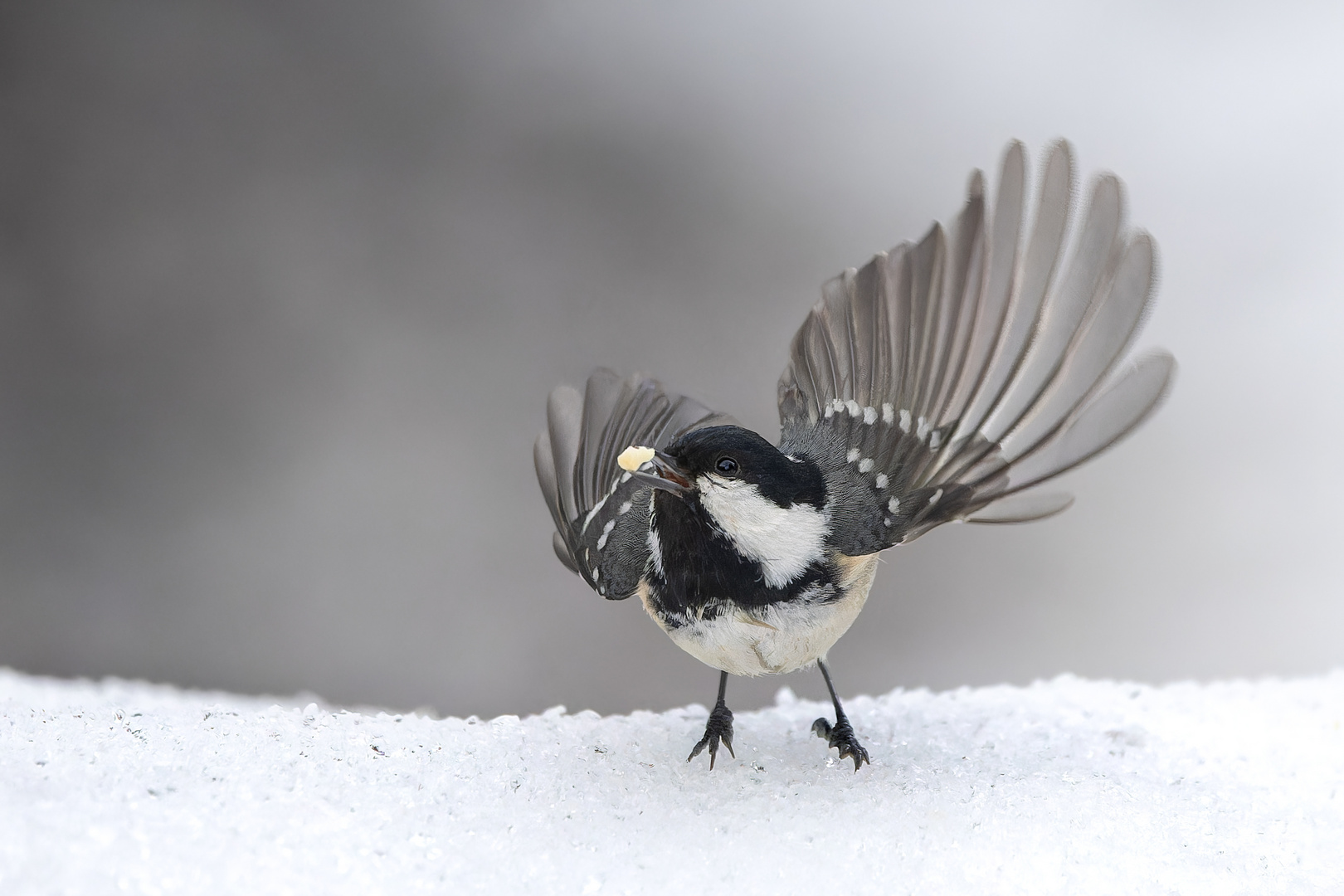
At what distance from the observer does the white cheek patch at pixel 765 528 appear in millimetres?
1121

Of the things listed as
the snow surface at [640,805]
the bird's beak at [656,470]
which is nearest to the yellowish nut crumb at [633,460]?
the bird's beak at [656,470]

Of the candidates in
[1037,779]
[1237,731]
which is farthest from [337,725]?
[1237,731]

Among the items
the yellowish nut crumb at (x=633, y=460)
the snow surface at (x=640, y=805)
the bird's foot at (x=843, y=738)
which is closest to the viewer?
Answer: the snow surface at (x=640, y=805)

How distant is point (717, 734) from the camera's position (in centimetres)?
133

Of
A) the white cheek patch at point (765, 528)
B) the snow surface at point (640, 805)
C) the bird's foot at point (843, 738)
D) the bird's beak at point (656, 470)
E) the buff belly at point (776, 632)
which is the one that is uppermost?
the bird's beak at point (656, 470)

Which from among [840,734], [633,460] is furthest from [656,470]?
[840,734]

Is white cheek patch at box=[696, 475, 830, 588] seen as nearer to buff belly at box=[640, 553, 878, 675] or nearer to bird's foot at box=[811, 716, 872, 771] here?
buff belly at box=[640, 553, 878, 675]

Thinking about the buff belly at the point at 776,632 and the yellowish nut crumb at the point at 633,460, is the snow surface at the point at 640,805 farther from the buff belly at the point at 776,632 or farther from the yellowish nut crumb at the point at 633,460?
the yellowish nut crumb at the point at 633,460

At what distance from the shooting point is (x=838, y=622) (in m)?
1.19

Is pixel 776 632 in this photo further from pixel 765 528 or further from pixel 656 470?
pixel 656 470

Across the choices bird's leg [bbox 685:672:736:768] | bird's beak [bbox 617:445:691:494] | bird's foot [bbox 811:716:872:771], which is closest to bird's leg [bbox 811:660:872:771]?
bird's foot [bbox 811:716:872:771]

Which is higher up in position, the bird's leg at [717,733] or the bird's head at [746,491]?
the bird's head at [746,491]

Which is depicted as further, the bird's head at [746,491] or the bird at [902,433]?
the bird's head at [746,491]

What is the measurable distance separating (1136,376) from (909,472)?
0.84 ft
